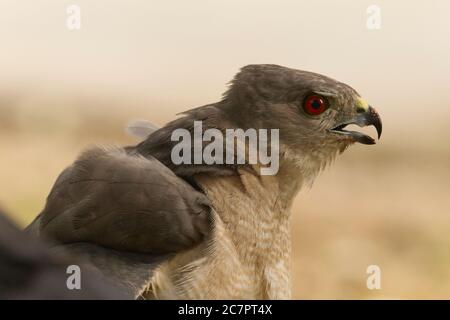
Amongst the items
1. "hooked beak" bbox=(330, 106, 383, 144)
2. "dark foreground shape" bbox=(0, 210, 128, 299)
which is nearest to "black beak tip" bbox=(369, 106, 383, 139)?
"hooked beak" bbox=(330, 106, 383, 144)

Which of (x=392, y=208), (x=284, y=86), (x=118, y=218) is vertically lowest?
(x=392, y=208)

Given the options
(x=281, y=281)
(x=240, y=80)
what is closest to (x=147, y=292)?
(x=281, y=281)

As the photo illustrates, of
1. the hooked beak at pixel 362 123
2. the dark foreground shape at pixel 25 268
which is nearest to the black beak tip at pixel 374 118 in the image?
the hooked beak at pixel 362 123

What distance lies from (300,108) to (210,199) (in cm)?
68

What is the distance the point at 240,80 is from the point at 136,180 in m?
0.83

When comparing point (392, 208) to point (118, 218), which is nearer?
point (118, 218)

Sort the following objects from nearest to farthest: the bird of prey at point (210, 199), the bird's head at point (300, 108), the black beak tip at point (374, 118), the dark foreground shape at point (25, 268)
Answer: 1. the dark foreground shape at point (25, 268)
2. the bird of prey at point (210, 199)
3. the bird's head at point (300, 108)
4. the black beak tip at point (374, 118)

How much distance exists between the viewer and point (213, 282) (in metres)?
3.66

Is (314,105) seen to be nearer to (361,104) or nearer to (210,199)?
(361,104)

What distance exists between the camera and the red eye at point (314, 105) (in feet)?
13.9

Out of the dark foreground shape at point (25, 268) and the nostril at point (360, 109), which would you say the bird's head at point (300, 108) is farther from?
the dark foreground shape at point (25, 268)
